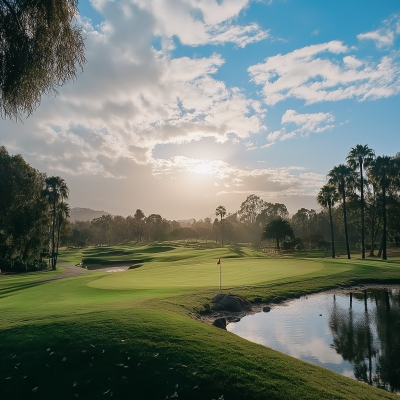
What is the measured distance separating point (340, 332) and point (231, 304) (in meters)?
6.41

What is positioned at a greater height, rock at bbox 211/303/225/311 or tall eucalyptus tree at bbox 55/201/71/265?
tall eucalyptus tree at bbox 55/201/71/265

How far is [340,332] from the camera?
53.3ft

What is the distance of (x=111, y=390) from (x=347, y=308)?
17.5 m

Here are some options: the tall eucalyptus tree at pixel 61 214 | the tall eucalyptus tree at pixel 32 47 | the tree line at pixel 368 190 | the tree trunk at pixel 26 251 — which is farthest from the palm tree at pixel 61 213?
the tall eucalyptus tree at pixel 32 47

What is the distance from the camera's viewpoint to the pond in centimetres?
1186

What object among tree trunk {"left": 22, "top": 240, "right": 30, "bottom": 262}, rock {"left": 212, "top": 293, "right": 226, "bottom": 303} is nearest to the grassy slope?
rock {"left": 212, "top": 293, "right": 226, "bottom": 303}

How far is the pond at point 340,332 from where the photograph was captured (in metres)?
11.9

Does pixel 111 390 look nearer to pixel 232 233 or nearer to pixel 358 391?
pixel 358 391

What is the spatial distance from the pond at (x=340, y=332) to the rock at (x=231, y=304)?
1.11 meters

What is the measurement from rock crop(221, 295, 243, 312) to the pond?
1.11 m

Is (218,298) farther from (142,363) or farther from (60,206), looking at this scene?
(60,206)

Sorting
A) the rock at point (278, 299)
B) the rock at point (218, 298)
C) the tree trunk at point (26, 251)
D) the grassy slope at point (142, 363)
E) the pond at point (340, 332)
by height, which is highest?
the tree trunk at point (26, 251)

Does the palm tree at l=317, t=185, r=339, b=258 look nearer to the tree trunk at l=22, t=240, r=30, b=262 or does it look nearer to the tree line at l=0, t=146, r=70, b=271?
the tree line at l=0, t=146, r=70, b=271

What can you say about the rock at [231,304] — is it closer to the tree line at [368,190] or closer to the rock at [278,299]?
the rock at [278,299]
